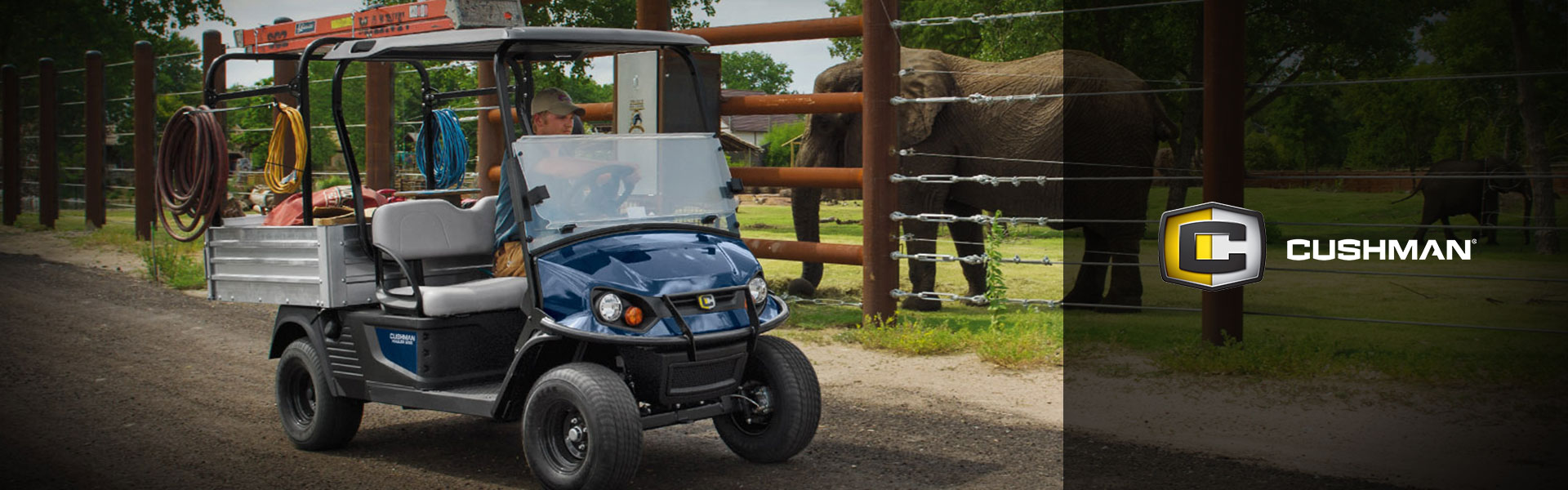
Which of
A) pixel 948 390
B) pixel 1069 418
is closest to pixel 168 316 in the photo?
pixel 948 390

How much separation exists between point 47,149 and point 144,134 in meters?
5.66

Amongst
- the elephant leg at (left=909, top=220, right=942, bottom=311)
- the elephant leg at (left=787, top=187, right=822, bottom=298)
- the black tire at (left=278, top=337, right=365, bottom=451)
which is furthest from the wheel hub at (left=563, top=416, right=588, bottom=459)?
the elephant leg at (left=787, top=187, right=822, bottom=298)

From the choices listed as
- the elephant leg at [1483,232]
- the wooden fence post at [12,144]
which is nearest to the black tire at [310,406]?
the elephant leg at [1483,232]

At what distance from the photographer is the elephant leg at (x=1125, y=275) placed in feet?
38.0

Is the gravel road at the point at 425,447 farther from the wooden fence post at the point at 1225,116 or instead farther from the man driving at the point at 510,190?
the wooden fence post at the point at 1225,116

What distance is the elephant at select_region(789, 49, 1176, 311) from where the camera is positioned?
1201cm

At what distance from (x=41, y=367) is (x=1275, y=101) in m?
18.2

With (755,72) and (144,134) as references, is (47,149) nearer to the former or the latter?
(144,134)

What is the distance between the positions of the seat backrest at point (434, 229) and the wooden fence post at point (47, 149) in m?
19.8

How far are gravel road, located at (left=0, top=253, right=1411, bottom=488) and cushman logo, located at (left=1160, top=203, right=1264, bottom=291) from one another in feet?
5.26

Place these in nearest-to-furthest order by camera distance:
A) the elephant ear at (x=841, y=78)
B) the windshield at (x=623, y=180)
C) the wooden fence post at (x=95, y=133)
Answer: the windshield at (x=623, y=180), the elephant ear at (x=841, y=78), the wooden fence post at (x=95, y=133)

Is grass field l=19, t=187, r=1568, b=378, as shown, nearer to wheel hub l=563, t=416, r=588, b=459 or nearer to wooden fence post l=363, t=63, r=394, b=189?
wooden fence post l=363, t=63, r=394, b=189

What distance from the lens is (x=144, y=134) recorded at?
18938mm

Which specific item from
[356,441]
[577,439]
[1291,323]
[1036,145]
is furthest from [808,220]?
[577,439]
